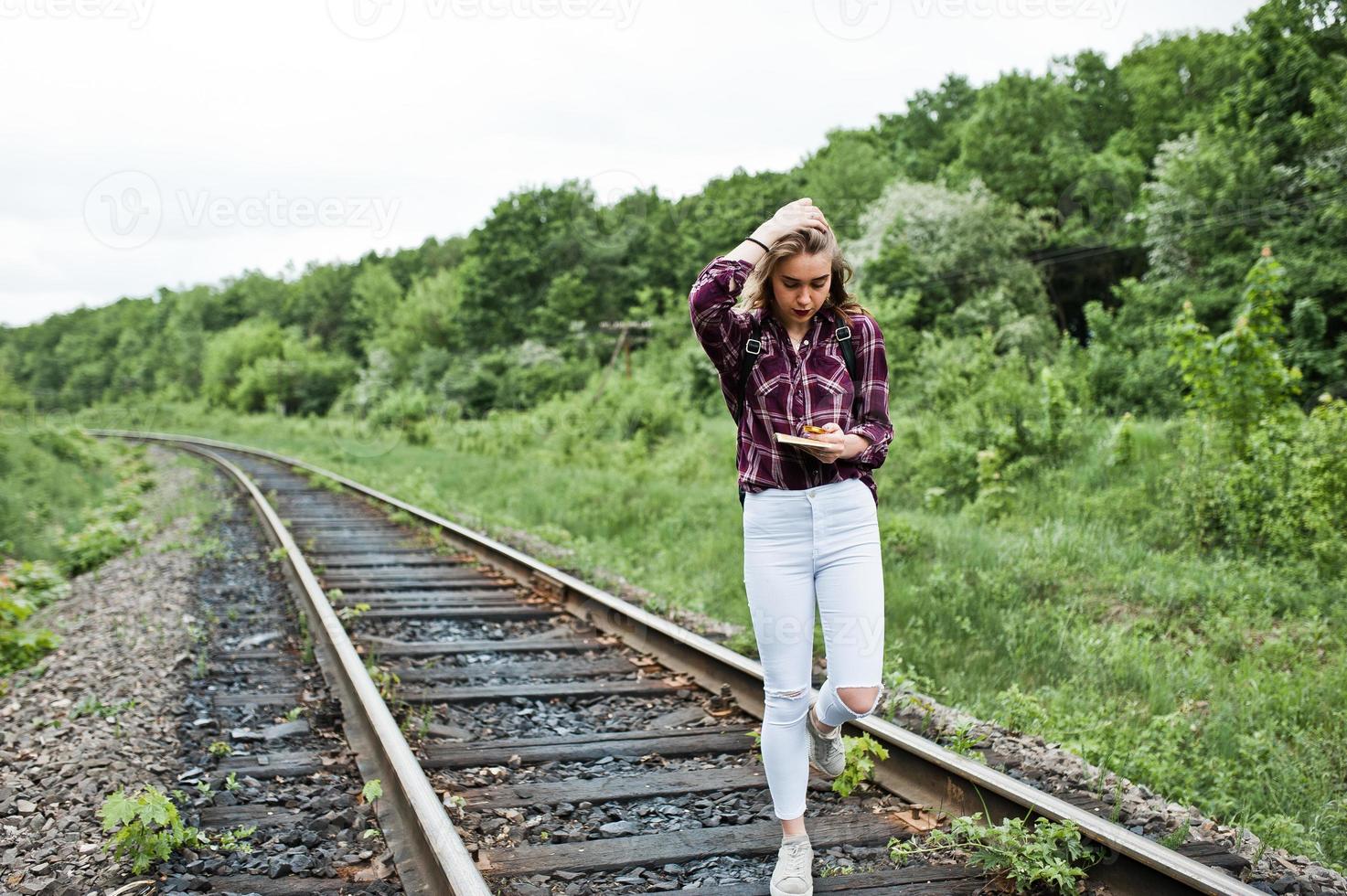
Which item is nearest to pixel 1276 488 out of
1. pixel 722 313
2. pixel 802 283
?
pixel 802 283

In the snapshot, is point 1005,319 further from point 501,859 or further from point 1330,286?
point 501,859

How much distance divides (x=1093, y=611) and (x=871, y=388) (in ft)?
15.1

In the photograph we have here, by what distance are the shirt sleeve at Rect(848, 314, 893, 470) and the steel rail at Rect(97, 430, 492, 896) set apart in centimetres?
160

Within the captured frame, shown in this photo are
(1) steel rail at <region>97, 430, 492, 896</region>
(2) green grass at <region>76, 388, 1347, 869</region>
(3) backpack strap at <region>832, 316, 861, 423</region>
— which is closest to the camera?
(3) backpack strap at <region>832, 316, 861, 423</region>

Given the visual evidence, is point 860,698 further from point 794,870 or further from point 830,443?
point 830,443

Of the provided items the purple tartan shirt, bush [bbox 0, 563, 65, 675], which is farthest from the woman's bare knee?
bush [bbox 0, 563, 65, 675]

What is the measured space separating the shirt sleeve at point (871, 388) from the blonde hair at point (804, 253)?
0.18 feet

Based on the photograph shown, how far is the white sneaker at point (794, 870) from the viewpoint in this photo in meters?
2.63

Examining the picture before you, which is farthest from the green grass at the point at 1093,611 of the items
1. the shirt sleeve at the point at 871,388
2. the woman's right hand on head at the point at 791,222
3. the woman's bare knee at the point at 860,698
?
the woman's right hand on head at the point at 791,222

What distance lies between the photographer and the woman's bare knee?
2.57 m

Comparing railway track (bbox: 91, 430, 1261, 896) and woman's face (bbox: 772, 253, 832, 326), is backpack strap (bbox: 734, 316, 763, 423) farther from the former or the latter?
railway track (bbox: 91, 430, 1261, 896)

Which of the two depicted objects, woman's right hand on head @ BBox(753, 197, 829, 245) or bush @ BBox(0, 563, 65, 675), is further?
bush @ BBox(0, 563, 65, 675)

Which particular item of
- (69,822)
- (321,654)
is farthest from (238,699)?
(69,822)

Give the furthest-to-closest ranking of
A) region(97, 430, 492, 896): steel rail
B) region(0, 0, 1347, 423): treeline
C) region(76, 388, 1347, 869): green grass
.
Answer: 1. region(0, 0, 1347, 423): treeline
2. region(76, 388, 1347, 869): green grass
3. region(97, 430, 492, 896): steel rail
